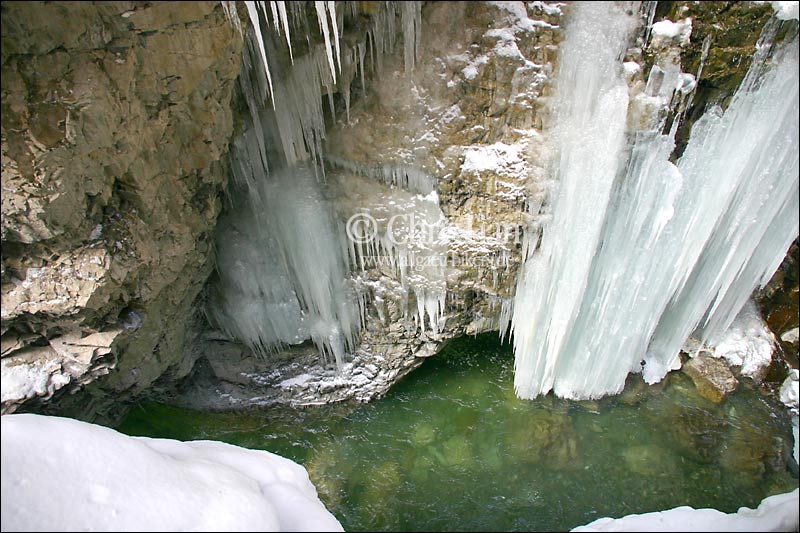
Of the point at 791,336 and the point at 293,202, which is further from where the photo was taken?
the point at 791,336

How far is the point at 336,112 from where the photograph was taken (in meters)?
4.28

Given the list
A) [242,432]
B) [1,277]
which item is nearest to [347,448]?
[242,432]

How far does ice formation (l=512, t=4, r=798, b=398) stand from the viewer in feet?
12.6

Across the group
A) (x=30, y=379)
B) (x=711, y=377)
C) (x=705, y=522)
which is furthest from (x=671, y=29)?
(x=30, y=379)

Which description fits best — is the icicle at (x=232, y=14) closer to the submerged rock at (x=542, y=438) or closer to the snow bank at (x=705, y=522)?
the snow bank at (x=705, y=522)

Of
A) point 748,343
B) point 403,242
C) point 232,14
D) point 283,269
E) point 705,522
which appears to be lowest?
point 748,343

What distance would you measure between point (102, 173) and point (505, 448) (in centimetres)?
438

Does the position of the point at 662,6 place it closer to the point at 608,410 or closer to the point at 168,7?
the point at 168,7

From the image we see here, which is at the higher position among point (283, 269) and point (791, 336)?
point (283, 269)

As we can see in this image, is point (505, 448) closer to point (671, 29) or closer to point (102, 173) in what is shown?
point (671, 29)

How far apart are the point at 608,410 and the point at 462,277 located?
7.49 feet

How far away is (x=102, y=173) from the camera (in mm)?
3463

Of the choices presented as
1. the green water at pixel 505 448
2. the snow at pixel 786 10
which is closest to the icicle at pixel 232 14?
the snow at pixel 786 10

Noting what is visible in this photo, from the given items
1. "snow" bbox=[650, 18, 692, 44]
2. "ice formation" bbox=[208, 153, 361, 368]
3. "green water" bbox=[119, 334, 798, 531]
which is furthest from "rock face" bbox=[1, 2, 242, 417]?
"snow" bbox=[650, 18, 692, 44]
